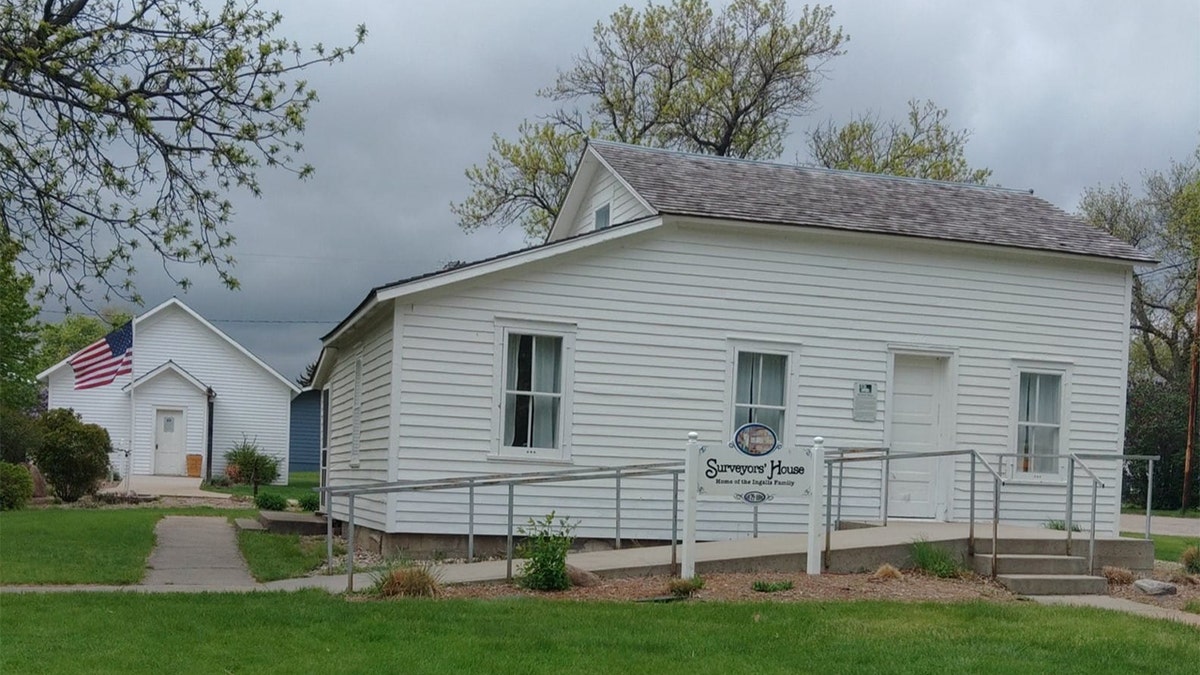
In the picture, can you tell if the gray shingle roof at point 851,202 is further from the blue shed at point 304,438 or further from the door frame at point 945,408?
→ the blue shed at point 304,438

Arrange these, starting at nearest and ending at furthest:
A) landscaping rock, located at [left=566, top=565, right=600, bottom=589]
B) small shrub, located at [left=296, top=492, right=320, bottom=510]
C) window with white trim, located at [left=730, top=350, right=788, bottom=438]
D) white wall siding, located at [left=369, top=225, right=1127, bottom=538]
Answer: landscaping rock, located at [left=566, top=565, right=600, bottom=589], white wall siding, located at [left=369, top=225, right=1127, bottom=538], window with white trim, located at [left=730, top=350, right=788, bottom=438], small shrub, located at [left=296, top=492, right=320, bottom=510]

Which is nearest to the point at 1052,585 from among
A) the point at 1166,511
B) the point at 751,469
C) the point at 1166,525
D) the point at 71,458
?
the point at 751,469

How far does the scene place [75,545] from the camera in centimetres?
1566

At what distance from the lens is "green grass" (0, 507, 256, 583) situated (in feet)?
40.6

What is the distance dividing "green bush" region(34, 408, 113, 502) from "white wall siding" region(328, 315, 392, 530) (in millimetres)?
9330

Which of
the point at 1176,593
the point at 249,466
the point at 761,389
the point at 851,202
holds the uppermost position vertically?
the point at 851,202

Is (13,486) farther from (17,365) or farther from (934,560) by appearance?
(17,365)

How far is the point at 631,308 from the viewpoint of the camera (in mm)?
15328

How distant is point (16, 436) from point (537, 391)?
835 inches

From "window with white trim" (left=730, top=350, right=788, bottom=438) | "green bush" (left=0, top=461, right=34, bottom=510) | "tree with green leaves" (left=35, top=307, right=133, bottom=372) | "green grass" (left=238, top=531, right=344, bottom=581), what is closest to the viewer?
"green grass" (left=238, top=531, right=344, bottom=581)

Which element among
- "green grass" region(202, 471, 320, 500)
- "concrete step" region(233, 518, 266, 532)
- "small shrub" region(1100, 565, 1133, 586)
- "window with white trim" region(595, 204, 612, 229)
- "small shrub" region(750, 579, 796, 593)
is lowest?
"green grass" region(202, 471, 320, 500)

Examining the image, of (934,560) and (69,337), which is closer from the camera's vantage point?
(934,560)

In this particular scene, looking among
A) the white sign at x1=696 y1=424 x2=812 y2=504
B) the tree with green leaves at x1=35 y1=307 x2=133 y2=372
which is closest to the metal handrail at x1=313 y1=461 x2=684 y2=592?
the white sign at x1=696 y1=424 x2=812 y2=504

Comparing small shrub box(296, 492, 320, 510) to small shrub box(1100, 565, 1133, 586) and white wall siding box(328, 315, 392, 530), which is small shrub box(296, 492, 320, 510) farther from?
small shrub box(1100, 565, 1133, 586)
